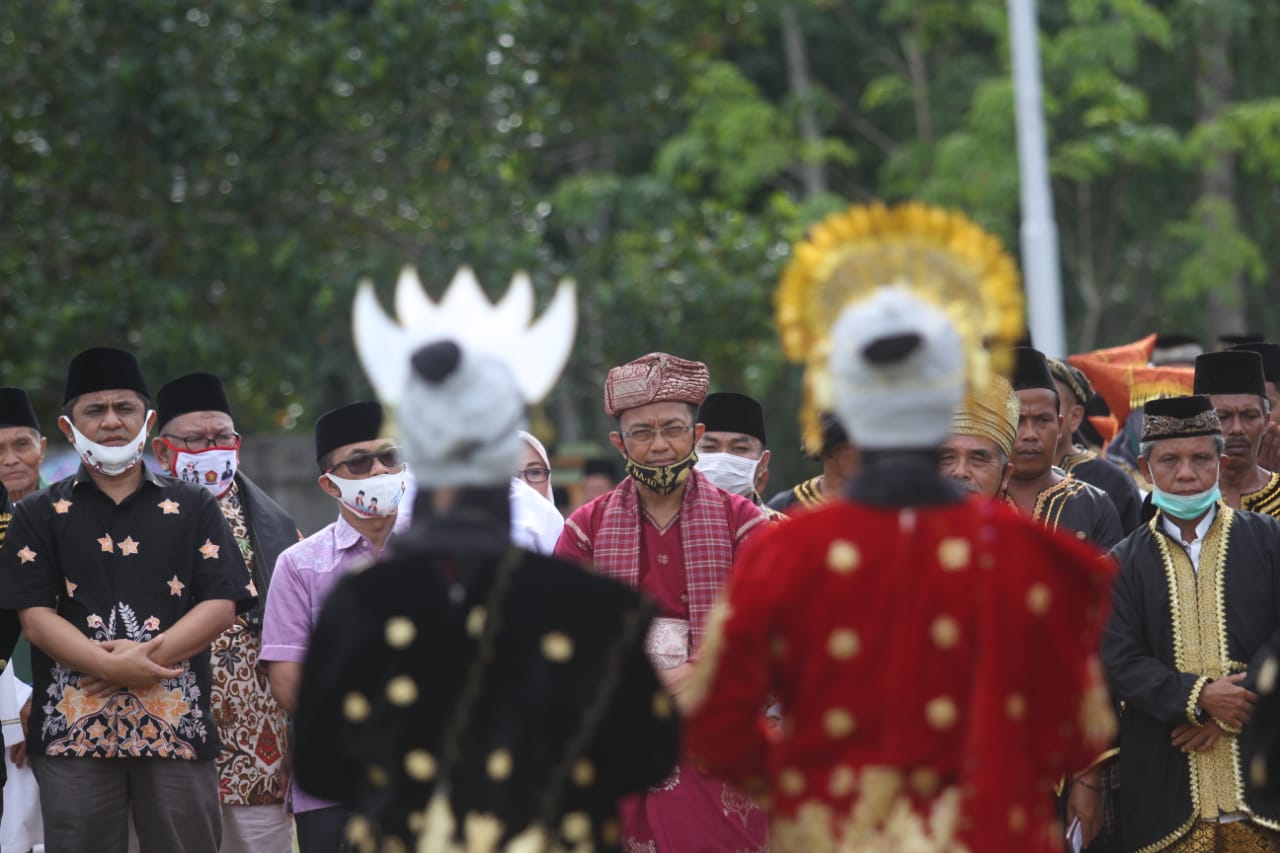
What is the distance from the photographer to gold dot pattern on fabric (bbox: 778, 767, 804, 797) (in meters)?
4.31

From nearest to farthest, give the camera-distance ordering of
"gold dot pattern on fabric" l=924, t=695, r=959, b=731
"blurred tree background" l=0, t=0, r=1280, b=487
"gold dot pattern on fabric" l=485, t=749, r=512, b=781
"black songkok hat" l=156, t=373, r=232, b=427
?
1. "gold dot pattern on fabric" l=924, t=695, r=959, b=731
2. "gold dot pattern on fabric" l=485, t=749, r=512, b=781
3. "black songkok hat" l=156, t=373, r=232, b=427
4. "blurred tree background" l=0, t=0, r=1280, b=487

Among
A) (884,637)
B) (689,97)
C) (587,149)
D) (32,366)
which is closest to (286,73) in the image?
(32,366)

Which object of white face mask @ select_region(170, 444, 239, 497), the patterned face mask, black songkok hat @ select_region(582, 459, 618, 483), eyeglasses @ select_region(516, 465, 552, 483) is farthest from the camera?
black songkok hat @ select_region(582, 459, 618, 483)

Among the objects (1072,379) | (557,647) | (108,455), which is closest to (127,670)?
(108,455)

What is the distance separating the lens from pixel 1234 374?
819 cm

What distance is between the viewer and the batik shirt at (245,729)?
7.98 metres

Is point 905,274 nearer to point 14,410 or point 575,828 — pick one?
point 575,828

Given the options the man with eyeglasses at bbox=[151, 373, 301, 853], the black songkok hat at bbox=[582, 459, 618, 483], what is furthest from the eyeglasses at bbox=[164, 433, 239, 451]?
the black songkok hat at bbox=[582, 459, 618, 483]

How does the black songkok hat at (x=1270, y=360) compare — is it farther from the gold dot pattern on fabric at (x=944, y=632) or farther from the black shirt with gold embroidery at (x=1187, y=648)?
the gold dot pattern on fabric at (x=944, y=632)

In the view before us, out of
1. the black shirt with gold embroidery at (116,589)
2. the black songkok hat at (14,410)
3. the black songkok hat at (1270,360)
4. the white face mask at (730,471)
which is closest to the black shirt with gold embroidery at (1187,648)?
the white face mask at (730,471)

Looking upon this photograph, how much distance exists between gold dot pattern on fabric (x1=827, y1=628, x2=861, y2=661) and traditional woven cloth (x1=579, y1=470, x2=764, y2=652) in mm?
2594

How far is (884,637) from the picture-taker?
4199mm

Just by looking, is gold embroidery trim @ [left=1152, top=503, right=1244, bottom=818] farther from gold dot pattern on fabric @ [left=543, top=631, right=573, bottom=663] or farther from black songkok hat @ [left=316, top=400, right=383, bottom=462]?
gold dot pattern on fabric @ [left=543, top=631, right=573, bottom=663]

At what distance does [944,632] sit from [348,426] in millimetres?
3770
